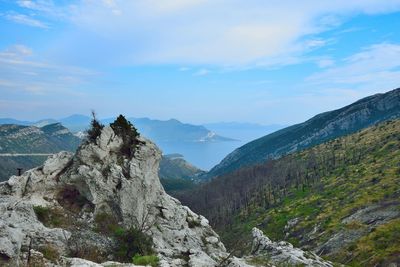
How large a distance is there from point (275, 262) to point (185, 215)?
45.8 feet

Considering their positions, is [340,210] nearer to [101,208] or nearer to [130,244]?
[101,208]

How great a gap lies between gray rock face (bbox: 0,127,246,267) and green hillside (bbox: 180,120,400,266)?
1758 inches

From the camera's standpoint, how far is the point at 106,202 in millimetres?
42469

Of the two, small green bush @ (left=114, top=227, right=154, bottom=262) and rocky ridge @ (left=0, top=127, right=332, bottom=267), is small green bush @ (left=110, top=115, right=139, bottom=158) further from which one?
small green bush @ (left=114, top=227, right=154, bottom=262)

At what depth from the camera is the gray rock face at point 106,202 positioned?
34.5 metres

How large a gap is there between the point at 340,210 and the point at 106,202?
317ft

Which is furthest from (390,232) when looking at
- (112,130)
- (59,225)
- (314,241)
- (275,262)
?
(59,225)

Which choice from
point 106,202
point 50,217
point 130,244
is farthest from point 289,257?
point 50,217

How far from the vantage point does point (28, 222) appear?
1323 inches

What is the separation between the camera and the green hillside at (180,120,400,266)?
3354 inches

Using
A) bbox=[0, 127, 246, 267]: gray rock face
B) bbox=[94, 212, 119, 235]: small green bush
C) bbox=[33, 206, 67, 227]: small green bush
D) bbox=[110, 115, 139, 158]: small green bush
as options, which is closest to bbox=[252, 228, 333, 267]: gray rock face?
bbox=[0, 127, 246, 267]: gray rock face

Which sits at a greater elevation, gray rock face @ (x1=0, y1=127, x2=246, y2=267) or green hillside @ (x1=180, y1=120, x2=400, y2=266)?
gray rock face @ (x1=0, y1=127, x2=246, y2=267)

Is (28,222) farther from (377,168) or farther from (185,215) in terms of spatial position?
(377,168)

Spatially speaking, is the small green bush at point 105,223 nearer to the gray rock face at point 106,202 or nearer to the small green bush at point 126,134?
the gray rock face at point 106,202
